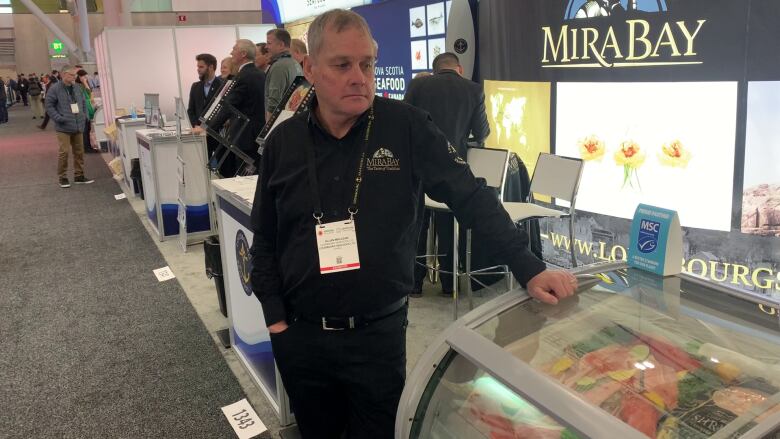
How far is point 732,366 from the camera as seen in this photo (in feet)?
3.66

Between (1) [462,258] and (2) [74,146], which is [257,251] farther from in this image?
(2) [74,146]

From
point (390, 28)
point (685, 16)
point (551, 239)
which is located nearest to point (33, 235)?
point (390, 28)

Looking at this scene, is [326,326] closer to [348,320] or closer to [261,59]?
[348,320]

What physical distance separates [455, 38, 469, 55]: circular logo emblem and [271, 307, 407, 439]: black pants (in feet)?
11.7

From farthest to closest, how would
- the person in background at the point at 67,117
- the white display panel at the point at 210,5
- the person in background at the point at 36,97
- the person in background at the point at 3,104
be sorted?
the person in background at the point at 36,97 → the person in background at the point at 3,104 → the white display panel at the point at 210,5 → the person in background at the point at 67,117

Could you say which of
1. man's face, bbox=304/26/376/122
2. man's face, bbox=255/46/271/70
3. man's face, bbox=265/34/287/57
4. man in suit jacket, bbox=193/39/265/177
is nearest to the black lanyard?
man's face, bbox=304/26/376/122

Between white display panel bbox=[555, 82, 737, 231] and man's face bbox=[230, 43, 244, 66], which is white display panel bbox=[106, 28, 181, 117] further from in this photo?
white display panel bbox=[555, 82, 737, 231]

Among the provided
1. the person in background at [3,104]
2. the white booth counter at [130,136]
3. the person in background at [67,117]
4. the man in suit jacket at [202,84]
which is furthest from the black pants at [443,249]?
the person in background at [3,104]

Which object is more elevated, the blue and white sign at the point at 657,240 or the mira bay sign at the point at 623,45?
the mira bay sign at the point at 623,45

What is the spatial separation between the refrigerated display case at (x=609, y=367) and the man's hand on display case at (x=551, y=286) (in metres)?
0.03

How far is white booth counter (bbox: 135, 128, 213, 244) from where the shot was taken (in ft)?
17.7

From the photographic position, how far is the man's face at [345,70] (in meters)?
1.41

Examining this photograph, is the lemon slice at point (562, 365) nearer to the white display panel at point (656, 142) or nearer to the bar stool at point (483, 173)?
the bar stool at point (483, 173)

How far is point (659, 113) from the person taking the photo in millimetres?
3592
